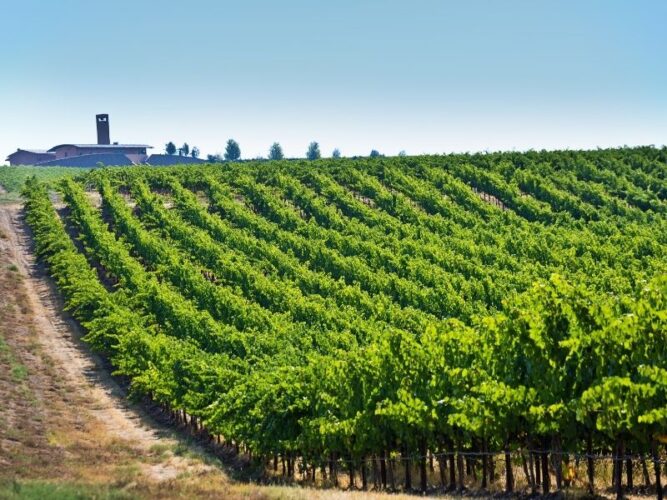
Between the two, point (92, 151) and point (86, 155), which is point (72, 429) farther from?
point (92, 151)

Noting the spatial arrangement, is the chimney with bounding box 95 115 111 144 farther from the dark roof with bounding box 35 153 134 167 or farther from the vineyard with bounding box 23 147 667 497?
the vineyard with bounding box 23 147 667 497

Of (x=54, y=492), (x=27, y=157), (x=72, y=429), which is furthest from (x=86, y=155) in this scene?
(x=54, y=492)

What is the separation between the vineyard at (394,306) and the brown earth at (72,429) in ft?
4.76

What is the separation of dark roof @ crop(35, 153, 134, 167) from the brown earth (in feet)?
287

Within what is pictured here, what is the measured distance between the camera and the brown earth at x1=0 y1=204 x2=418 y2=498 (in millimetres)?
27047

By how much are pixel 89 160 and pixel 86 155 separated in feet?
6.36

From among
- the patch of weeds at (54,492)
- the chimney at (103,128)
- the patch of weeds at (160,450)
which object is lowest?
the patch of weeds at (160,450)

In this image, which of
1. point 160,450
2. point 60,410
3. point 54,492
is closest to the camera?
point 54,492

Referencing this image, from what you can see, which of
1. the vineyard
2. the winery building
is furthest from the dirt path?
the winery building

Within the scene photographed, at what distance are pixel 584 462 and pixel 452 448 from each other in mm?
4103

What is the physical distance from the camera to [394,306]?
54.0 meters

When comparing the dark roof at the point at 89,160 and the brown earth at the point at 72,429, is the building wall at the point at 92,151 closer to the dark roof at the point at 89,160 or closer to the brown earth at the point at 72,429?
the dark roof at the point at 89,160

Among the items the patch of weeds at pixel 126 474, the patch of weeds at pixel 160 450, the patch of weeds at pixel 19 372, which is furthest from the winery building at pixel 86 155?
the patch of weeds at pixel 126 474

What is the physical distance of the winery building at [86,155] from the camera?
15727 centimetres
